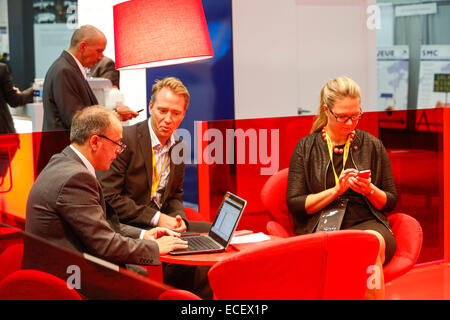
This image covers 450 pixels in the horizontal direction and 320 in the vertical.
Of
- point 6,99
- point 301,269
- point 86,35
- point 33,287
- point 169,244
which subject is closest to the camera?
point 33,287

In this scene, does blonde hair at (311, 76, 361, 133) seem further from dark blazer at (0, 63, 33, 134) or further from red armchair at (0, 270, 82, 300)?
dark blazer at (0, 63, 33, 134)

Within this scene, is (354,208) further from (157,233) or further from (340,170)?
(157,233)

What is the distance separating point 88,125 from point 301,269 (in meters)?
1.14

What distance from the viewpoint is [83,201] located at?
8.56 feet

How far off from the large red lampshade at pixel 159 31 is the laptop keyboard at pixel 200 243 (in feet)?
3.02

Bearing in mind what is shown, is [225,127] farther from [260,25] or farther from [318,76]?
[318,76]

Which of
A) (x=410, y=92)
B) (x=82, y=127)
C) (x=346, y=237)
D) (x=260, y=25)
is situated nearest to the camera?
(x=346, y=237)

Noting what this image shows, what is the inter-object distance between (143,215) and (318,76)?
4219 millimetres

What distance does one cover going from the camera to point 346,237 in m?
2.48

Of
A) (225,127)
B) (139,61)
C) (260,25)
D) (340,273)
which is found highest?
(260,25)

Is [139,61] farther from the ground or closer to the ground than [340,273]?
farther from the ground

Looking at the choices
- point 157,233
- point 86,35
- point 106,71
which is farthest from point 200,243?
point 106,71
